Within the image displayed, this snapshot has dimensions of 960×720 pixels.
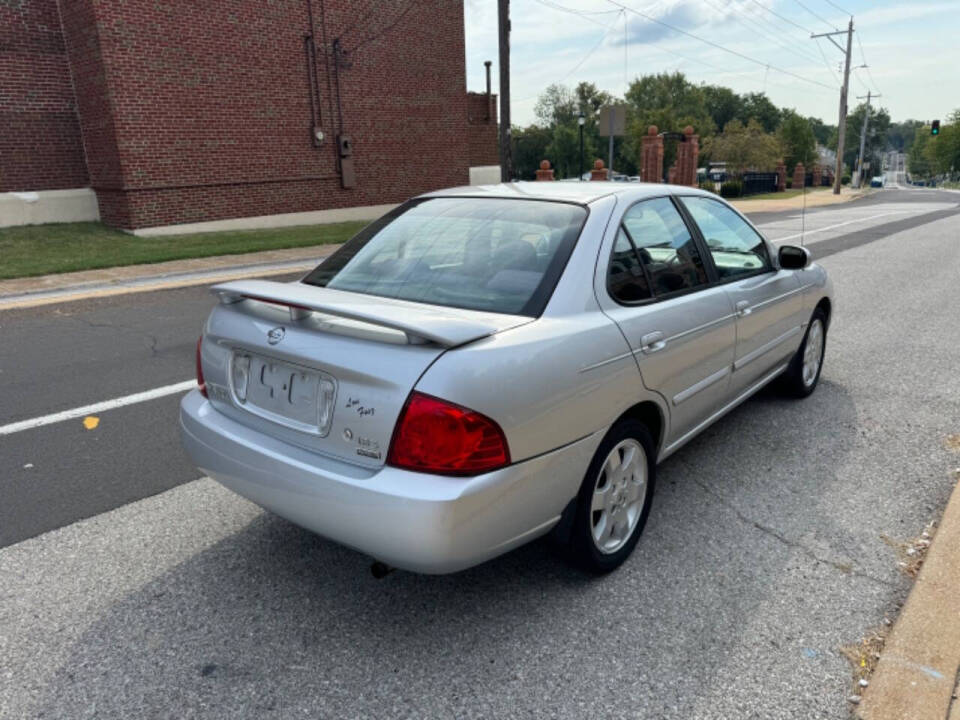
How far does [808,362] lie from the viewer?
5.20 metres

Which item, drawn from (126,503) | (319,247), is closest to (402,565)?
(126,503)

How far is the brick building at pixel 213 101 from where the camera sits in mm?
14969

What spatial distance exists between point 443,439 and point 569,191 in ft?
5.51

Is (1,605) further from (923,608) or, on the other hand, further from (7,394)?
(923,608)

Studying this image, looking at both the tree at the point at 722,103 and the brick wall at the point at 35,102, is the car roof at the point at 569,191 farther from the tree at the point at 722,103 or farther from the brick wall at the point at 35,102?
the tree at the point at 722,103

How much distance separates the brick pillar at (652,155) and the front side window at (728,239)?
28501 mm

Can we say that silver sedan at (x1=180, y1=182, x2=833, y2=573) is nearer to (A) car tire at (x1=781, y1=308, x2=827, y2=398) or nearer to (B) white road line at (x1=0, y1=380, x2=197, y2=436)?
(A) car tire at (x1=781, y1=308, x2=827, y2=398)

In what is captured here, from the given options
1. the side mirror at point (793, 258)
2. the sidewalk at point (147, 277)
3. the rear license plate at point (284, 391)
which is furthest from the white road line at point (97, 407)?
the sidewalk at point (147, 277)

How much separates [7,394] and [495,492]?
4.76m

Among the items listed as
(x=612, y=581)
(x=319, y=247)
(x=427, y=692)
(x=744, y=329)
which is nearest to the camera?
(x=427, y=692)

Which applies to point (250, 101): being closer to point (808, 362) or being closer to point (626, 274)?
point (808, 362)

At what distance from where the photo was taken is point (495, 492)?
2.37 meters

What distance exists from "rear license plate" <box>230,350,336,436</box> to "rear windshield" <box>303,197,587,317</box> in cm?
58

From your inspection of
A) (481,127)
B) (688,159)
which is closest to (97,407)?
(481,127)
